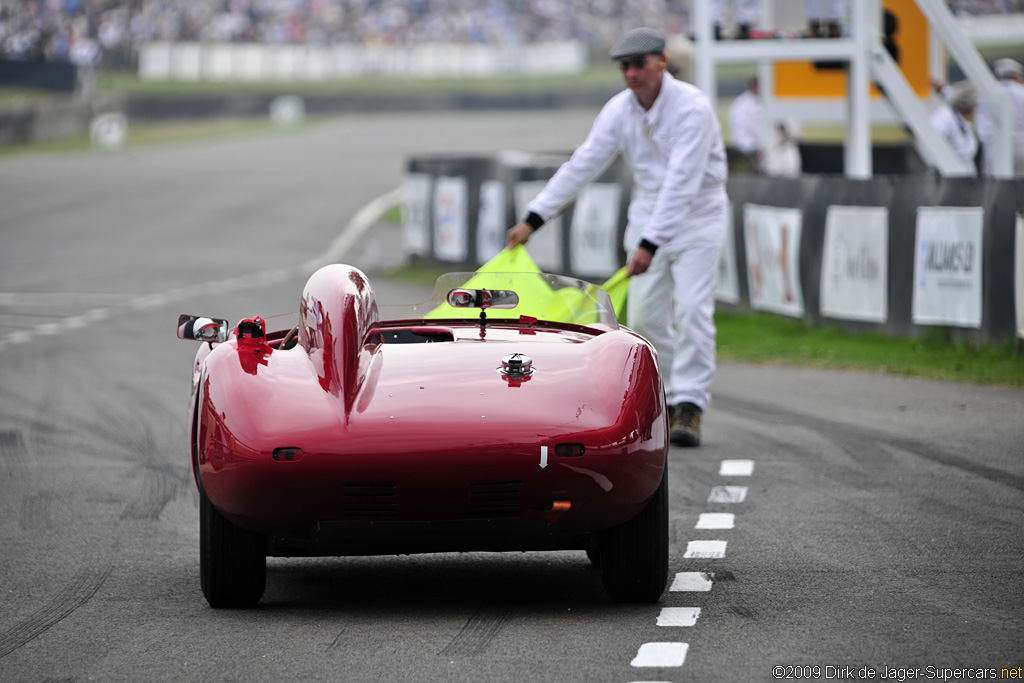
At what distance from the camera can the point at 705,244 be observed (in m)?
7.98

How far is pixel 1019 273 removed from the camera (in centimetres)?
1054

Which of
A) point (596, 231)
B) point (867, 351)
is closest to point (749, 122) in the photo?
point (596, 231)

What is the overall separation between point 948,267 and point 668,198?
4.30 meters

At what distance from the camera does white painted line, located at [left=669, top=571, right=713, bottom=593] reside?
5238 millimetres

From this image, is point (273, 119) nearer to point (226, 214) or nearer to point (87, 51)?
point (87, 51)

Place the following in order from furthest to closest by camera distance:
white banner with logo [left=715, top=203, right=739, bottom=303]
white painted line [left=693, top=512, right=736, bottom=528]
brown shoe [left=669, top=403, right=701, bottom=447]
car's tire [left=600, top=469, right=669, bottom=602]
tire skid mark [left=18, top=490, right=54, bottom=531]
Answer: white banner with logo [left=715, top=203, right=739, bottom=303] < brown shoe [left=669, top=403, right=701, bottom=447] < tire skid mark [left=18, top=490, right=54, bottom=531] < white painted line [left=693, top=512, right=736, bottom=528] < car's tire [left=600, top=469, right=669, bottom=602]

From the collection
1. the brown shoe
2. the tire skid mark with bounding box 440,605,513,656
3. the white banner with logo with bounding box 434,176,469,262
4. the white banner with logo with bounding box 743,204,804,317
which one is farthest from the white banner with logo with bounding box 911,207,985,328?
the white banner with logo with bounding box 434,176,469,262

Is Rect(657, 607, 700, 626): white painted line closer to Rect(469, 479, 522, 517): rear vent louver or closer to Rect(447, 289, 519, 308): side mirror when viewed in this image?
Rect(469, 479, 522, 517): rear vent louver

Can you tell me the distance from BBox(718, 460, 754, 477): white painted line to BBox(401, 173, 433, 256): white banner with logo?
12.9 metres

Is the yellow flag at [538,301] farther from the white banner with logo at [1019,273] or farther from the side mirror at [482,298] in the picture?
the white banner with logo at [1019,273]

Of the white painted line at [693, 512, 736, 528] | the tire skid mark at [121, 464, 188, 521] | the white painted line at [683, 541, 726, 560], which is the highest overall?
the white painted line at [683, 541, 726, 560]

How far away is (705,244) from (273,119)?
4603 cm

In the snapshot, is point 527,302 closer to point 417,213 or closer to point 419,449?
point 419,449

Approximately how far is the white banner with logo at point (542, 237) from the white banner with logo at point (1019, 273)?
22.8ft
